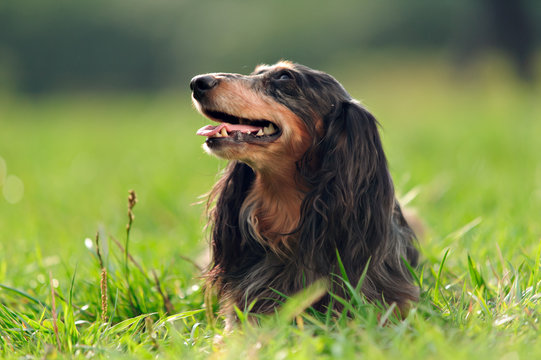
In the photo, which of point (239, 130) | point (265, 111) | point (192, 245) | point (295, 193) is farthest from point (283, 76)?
point (192, 245)

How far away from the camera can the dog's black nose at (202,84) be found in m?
3.00

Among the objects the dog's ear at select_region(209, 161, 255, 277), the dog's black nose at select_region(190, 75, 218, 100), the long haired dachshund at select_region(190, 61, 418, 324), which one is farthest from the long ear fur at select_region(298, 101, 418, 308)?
the dog's black nose at select_region(190, 75, 218, 100)

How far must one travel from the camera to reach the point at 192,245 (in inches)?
183

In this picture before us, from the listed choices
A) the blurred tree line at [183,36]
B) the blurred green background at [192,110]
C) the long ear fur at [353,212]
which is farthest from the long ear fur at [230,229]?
the blurred tree line at [183,36]

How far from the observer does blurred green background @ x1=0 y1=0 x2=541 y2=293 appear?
5051 millimetres

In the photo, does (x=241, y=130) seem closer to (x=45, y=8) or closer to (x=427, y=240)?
(x=427, y=240)

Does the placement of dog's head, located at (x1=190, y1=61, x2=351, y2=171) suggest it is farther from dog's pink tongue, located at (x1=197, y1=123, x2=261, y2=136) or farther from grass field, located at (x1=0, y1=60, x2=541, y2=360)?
grass field, located at (x1=0, y1=60, x2=541, y2=360)

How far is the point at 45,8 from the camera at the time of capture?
21016 millimetres

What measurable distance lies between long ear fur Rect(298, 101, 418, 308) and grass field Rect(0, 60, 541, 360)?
0.66 ft

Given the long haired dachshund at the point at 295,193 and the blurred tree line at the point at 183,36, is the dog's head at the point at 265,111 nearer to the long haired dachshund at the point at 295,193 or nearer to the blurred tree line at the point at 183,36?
the long haired dachshund at the point at 295,193

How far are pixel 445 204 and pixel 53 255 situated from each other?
3266 mm

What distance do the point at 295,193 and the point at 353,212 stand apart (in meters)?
0.33

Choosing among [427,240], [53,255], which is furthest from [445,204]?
[53,255]

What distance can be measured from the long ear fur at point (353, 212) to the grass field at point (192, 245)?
200 mm
